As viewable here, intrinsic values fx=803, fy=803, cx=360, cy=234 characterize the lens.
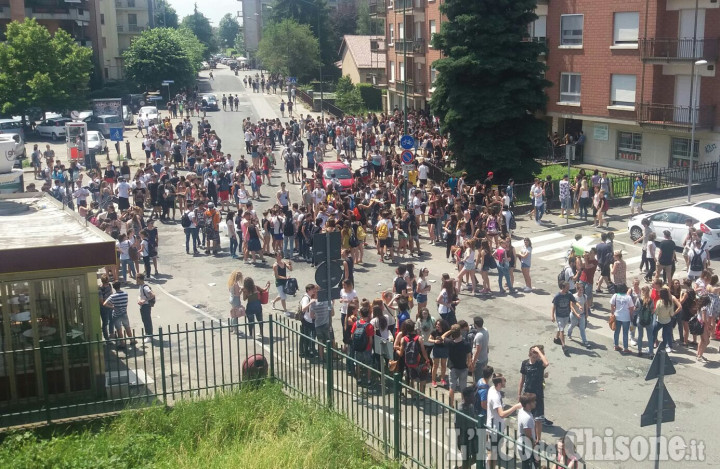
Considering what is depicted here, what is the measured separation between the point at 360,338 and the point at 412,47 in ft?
149

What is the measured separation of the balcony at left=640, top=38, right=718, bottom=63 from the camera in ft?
109

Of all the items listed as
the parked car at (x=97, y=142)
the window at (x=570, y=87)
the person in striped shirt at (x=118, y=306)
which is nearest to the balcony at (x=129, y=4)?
the parked car at (x=97, y=142)

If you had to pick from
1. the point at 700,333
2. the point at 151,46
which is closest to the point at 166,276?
the point at 700,333

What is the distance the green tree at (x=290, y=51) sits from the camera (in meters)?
81.9

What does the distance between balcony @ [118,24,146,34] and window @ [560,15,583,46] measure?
213ft

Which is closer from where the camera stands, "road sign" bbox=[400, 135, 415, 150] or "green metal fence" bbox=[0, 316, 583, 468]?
"green metal fence" bbox=[0, 316, 583, 468]

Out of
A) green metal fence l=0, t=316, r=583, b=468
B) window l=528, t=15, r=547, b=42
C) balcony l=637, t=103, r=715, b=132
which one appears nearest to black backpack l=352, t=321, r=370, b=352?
green metal fence l=0, t=316, r=583, b=468

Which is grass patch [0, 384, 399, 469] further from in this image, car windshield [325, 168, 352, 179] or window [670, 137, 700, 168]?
window [670, 137, 700, 168]

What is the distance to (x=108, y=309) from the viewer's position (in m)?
16.7

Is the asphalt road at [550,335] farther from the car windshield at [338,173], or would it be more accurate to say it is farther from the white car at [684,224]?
the car windshield at [338,173]

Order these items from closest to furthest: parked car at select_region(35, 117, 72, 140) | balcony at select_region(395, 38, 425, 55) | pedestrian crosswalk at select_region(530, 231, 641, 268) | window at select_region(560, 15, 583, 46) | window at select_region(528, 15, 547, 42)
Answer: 1. pedestrian crosswalk at select_region(530, 231, 641, 268)
2. window at select_region(560, 15, 583, 46)
3. window at select_region(528, 15, 547, 42)
4. parked car at select_region(35, 117, 72, 140)
5. balcony at select_region(395, 38, 425, 55)

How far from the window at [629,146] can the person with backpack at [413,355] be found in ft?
89.2

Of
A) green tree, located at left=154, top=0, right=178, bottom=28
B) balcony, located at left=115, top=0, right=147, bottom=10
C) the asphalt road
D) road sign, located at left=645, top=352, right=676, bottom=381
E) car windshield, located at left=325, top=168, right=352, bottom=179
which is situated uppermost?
green tree, located at left=154, top=0, right=178, bottom=28

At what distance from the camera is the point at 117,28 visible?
9119 centimetres
